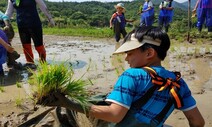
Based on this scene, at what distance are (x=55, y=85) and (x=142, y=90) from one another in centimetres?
52

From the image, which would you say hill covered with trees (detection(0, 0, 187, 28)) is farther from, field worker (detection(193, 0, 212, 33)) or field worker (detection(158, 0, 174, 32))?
field worker (detection(193, 0, 212, 33))

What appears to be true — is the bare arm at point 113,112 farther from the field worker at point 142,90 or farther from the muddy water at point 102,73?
the muddy water at point 102,73

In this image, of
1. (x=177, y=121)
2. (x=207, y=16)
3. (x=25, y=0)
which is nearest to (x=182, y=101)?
(x=177, y=121)

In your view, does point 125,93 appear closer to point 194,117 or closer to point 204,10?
point 194,117

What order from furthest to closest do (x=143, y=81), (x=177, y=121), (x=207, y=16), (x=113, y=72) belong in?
1. (x=207, y=16)
2. (x=113, y=72)
3. (x=177, y=121)
4. (x=143, y=81)

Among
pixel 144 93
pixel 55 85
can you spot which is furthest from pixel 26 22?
pixel 144 93

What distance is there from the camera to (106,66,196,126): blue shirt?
172 centimetres

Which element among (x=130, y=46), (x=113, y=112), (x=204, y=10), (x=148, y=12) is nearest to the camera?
(x=113, y=112)

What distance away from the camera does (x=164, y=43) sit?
187 centimetres

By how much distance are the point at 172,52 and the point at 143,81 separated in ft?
22.6

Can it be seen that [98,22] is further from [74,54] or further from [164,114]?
[164,114]

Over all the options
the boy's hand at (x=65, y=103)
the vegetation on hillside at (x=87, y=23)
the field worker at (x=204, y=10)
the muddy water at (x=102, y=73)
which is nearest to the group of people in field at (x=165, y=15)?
the field worker at (x=204, y=10)

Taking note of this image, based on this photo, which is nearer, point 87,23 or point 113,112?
point 113,112

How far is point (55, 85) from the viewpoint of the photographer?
1.91 metres
